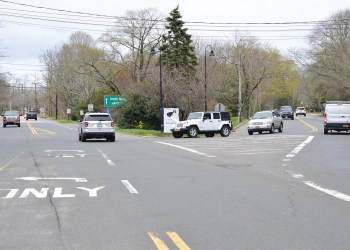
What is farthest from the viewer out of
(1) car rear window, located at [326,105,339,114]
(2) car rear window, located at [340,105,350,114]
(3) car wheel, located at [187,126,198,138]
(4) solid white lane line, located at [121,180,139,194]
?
(3) car wheel, located at [187,126,198,138]

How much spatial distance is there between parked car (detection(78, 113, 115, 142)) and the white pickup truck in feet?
24.7

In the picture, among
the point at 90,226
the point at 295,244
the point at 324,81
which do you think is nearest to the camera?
the point at 295,244

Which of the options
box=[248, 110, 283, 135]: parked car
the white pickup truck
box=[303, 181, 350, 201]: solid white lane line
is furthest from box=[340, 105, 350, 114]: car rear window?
box=[303, 181, 350, 201]: solid white lane line

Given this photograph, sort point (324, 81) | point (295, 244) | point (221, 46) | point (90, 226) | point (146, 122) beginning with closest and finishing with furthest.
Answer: point (295, 244) < point (90, 226) < point (146, 122) < point (324, 81) < point (221, 46)

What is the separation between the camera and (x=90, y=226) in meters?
7.40

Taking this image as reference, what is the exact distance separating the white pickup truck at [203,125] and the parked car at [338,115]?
23.9 ft

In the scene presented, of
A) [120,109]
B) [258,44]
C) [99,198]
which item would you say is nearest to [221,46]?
[258,44]

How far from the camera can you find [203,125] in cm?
3762

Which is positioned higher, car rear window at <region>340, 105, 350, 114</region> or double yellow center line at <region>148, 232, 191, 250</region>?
car rear window at <region>340, 105, 350, 114</region>

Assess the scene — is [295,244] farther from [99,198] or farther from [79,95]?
[79,95]

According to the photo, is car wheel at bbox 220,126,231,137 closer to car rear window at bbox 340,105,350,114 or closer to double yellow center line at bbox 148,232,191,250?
car rear window at bbox 340,105,350,114

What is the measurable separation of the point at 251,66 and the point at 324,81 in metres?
10.6

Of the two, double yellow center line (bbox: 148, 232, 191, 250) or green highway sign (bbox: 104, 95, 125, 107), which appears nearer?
double yellow center line (bbox: 148, 232, 191, 250)

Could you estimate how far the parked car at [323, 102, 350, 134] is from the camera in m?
34.7
